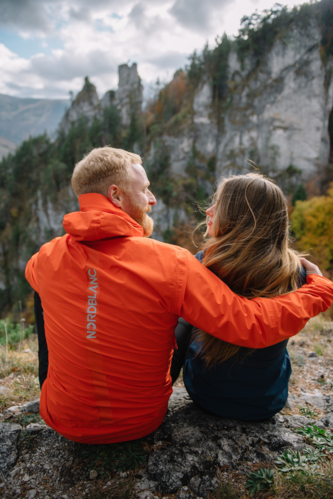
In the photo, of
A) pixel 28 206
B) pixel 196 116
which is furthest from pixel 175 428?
pixel 28 206

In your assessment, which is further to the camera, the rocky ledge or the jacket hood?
the rocky ledge

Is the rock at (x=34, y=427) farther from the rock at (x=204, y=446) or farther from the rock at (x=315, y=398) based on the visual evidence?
the rock at (x=315, y=398)

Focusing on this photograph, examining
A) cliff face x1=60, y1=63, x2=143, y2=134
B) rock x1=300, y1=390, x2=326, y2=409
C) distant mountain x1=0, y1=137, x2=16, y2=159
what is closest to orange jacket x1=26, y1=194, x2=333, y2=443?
rock x1=300, y1=390, x2=326, y2=409

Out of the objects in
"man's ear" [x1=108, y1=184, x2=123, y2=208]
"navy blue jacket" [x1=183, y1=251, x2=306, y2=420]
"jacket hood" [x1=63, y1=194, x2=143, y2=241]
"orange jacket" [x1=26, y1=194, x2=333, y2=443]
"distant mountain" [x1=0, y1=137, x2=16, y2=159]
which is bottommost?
"navy blue jacket" [x1=183, y1=251, x2=306, y2=420]

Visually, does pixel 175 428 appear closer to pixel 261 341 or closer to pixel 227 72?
pixel 261 341

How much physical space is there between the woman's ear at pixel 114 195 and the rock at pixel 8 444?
186 cm

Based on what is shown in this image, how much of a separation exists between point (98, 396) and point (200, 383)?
31.2 inches

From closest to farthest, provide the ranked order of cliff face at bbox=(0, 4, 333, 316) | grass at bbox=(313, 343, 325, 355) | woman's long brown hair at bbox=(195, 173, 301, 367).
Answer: woman's long brown hair at bbox=(195, 173, 301, 367) < grass at bbox=(313, 343, 325, 355) < cliff face at bbox=(0, 4, 333, 316)

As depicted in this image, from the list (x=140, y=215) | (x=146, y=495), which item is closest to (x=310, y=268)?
(x=140, y=215)

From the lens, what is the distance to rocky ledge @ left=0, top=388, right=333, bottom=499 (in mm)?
1741

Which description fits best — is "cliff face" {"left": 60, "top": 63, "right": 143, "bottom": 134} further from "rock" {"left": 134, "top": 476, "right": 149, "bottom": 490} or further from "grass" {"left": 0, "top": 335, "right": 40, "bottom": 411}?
"rock" {"left": 134, "top": 476, "right": 149, "bottom": 490}

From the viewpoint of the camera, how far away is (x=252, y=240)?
1.61 meters

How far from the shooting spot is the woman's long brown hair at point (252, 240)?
162cm

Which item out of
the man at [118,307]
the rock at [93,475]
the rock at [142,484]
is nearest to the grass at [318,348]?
the man at [118,307]
